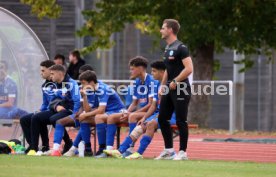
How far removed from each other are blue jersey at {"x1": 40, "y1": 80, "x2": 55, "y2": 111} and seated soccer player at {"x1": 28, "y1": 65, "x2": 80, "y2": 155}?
0.16ft

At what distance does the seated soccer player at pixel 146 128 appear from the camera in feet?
53.7

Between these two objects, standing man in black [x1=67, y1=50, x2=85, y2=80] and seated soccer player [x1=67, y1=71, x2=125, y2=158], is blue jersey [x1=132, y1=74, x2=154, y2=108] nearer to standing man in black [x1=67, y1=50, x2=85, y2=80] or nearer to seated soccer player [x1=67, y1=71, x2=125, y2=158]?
seated soccer player [x1=67, y1=71, x2=125, y2=158]

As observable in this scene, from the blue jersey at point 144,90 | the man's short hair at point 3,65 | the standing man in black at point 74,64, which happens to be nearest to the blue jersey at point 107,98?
the blue jersey at point 144,90

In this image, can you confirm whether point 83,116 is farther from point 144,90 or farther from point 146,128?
point 146,128

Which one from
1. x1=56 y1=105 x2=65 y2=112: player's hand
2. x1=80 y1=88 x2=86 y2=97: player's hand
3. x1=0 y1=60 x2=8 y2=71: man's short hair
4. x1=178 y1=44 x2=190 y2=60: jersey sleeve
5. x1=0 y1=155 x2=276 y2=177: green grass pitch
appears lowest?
x1=0 y1=155 x2=276 y2=177: green grass pitch

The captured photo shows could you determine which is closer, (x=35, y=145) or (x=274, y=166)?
(x=274, y=166)

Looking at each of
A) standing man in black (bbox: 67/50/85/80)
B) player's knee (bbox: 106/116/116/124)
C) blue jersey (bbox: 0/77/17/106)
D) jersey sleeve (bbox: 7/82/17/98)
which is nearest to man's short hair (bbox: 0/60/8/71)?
blue jersey (bbox: 0/77/17/106)

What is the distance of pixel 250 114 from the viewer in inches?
1363

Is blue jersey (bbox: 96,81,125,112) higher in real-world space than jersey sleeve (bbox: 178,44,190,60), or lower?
lower

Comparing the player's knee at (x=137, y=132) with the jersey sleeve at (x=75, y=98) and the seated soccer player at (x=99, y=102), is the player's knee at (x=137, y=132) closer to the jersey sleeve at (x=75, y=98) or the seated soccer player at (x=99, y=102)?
the seated soccer player at (x=99, y=102)

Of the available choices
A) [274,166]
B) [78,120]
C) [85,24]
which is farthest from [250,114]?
[274,166]

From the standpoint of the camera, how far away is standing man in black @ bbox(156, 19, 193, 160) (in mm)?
15555

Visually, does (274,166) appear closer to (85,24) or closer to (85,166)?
(85,166)

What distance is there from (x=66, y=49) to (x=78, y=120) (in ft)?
50.0
